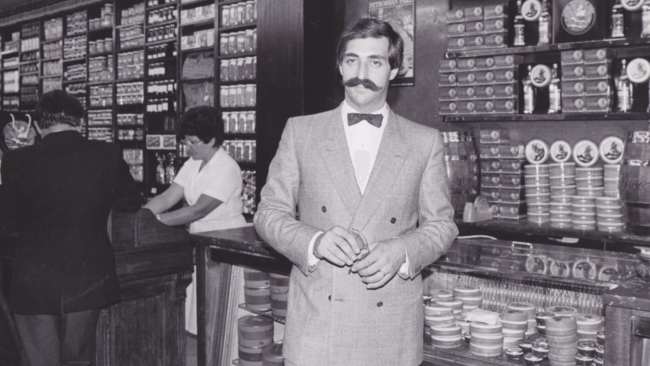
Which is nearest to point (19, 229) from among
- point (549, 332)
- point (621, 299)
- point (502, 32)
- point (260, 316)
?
point (260, 316)

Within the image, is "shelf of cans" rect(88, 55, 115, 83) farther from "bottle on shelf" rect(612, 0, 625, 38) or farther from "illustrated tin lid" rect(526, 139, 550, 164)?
"bottle on shelf" rect(612, 0, 625, 38)

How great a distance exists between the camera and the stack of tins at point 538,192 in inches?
142

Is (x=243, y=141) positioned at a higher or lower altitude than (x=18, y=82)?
lower

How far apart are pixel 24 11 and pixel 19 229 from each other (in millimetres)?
7133

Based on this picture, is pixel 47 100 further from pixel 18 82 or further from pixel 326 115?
pixel 18 82

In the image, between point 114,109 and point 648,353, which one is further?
point 114,109

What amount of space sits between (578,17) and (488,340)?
91.7 inches

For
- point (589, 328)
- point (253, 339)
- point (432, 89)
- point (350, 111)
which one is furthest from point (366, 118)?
point (432, 89)

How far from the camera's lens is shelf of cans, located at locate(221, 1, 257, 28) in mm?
5605

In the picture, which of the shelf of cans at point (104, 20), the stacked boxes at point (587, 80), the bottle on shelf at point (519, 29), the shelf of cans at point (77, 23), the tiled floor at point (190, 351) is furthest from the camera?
the shelf of cans at point (77, 23)

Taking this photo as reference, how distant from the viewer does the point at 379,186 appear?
151cm

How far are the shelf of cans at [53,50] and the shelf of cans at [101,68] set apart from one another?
0.80 meters

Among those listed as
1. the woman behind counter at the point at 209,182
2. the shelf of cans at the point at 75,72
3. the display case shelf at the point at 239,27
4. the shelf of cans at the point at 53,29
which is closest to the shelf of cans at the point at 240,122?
the display case shelf at the point at 239,27

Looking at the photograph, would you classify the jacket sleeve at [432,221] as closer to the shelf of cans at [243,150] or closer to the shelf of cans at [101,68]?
the shelf of cans at [243,150]
